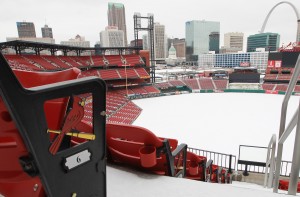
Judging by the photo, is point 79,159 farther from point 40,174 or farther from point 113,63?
point 113,63

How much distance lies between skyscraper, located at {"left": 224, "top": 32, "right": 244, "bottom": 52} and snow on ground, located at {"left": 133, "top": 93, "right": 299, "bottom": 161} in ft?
460

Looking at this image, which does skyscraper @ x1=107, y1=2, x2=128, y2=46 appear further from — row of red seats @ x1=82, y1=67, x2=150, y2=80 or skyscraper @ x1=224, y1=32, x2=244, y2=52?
row of red seats @ x1=82, y1=67, x2=150, y2=80

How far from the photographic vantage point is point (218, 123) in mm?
16328

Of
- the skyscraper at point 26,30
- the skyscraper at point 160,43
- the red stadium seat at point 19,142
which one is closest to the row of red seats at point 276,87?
the red stadium seat at point 19,142

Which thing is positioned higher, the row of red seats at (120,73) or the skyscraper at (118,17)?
the skyscraper at (118,17)

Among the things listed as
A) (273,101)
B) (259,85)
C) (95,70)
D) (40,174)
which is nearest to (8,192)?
(40,174)

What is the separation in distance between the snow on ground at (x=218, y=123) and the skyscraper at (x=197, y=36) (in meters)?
138

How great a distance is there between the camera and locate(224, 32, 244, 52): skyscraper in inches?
5755

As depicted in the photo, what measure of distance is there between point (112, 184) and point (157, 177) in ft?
1.71

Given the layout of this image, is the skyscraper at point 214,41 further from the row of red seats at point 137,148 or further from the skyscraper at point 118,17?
the row of red seats at point 137,148

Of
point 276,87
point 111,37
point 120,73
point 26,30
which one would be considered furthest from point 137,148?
point 26,30

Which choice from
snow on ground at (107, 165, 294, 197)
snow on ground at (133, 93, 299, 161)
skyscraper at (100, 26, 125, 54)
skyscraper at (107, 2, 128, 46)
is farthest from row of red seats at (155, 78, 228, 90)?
skyscraper at (107, 2, 128, 46)

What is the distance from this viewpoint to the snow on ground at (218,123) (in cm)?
1228

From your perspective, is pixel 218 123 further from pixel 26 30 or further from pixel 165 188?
pixel 26 30
